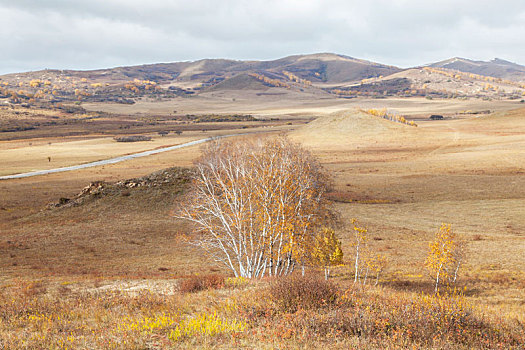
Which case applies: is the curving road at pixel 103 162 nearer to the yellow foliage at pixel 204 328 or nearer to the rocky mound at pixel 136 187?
the rocky mound at pixel 136 187

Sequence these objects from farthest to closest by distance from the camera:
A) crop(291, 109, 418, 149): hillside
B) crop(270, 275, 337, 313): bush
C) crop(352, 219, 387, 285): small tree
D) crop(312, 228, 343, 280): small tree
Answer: crop(291, 109, 418, 149): hillside
crop(312, 228, 343, 280): small tree
crop(352, 219, 387, 285): small tree
crop(270, 275, 337, 313): bush

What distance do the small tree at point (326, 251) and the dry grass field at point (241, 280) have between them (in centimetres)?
127

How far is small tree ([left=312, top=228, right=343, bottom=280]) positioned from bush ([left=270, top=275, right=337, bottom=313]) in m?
9.30

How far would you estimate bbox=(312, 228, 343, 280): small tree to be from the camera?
23.7m

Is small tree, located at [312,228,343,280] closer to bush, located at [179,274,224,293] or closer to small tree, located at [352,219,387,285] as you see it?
small tree, located at [352,219,387,285]

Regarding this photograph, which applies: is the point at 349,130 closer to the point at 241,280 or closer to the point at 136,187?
the point at 136,187

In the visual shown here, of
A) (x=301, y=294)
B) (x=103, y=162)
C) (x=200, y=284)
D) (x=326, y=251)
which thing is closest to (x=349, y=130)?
(x=103, y=162)

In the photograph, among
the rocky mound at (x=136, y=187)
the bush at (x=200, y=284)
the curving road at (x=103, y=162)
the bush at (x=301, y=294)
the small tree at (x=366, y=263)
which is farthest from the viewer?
the curving road at (x=103, y=162)

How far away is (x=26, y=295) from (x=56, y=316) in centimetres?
565

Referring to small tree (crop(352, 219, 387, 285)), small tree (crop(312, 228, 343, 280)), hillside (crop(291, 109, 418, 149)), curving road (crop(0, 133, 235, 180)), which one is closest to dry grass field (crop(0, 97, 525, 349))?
small tree (crop(352, 219, 387, 285))

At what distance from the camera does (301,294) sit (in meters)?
12.6

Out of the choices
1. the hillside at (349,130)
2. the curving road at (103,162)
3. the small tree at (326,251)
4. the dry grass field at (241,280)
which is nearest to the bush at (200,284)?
the dry grass field at (241,280)

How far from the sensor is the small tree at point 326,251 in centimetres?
2372

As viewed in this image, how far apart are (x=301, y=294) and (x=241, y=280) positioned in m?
6.29
